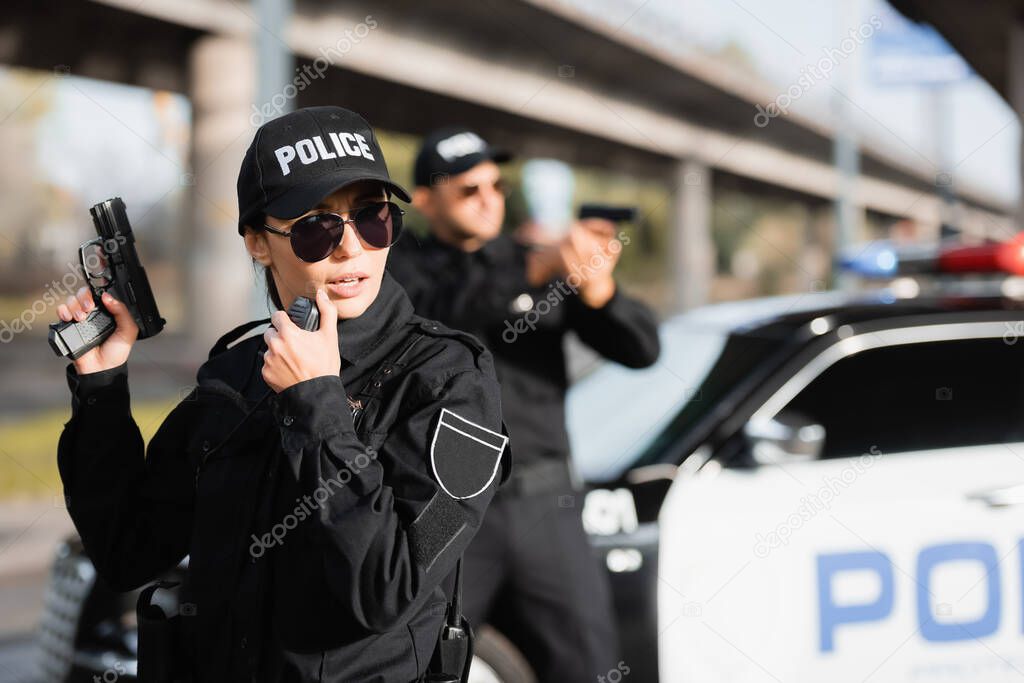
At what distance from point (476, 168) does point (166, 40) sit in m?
14.4

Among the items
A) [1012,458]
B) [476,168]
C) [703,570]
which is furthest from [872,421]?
[476,168]

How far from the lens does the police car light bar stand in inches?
148

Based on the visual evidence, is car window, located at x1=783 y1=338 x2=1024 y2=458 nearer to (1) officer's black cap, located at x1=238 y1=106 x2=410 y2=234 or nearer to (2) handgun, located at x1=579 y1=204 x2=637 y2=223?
(2) handgun, located at x1=579 y1=204 x2=637 y2=223

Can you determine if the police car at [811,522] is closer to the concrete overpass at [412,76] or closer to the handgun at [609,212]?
the handgun at [609,212]

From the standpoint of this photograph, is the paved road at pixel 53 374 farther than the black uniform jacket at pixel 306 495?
Yes

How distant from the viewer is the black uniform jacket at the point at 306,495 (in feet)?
4.82

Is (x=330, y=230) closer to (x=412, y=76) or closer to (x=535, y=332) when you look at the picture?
(x=535, y=332)

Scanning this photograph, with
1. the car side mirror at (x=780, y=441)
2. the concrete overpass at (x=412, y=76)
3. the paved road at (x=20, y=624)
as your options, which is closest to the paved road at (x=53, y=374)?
the concrete overpass at (x=412, y=76)

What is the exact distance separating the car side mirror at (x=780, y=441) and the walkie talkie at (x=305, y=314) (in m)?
2.08

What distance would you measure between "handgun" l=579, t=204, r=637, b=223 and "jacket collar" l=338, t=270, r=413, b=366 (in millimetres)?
1267

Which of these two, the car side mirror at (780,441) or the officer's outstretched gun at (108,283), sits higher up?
the officer's outstretched gun at (108,283)

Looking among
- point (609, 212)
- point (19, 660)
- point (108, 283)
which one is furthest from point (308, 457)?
point (19, 660)

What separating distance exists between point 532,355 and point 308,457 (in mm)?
1639

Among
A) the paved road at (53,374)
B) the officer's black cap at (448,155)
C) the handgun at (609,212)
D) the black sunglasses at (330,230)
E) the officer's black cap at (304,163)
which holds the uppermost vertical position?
the paved road at (53,374)
